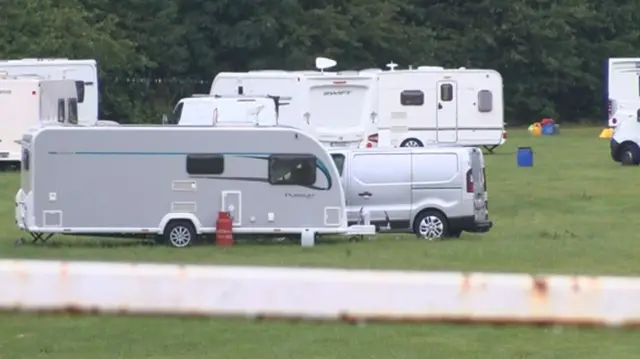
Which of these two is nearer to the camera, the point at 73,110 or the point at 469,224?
the point at 469,224

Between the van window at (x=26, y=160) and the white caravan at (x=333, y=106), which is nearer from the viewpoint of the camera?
the van window at (x=26, y=160)

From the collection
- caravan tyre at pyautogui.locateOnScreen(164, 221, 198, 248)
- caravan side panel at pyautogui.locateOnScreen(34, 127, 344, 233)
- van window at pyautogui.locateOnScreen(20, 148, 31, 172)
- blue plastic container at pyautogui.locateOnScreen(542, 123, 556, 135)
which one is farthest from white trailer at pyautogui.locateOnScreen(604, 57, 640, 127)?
van window at pyautogui.locateOnScreen(20, 148, 31, 172)

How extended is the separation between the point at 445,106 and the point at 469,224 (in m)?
16.5

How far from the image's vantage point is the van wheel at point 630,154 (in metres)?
32.4

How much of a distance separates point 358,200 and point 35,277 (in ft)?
55.2

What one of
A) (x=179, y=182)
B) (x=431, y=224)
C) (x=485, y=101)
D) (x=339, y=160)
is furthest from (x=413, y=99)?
(x=179, y=182)

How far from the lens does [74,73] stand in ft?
121

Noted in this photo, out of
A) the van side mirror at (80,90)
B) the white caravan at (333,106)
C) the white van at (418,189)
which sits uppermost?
the van side mirror at (80,90)

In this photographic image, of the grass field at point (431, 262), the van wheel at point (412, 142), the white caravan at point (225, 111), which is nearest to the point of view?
the grass field at point (431, 262)

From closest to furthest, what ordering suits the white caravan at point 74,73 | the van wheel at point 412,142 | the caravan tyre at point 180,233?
the caravan tyre at point 180,233 → the white caravan at point 74,73 → the van wheel at point 412,142

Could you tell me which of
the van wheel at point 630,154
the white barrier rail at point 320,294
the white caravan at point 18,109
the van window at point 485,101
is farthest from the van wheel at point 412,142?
the white barrier rail at point 320,294

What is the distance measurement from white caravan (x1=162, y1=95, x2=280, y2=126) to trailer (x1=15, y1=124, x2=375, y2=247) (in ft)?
21.5

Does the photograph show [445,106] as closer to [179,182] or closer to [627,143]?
[627,143]

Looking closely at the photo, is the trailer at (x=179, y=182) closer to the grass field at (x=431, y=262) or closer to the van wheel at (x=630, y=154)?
the grass field at (x=431, y=262)
